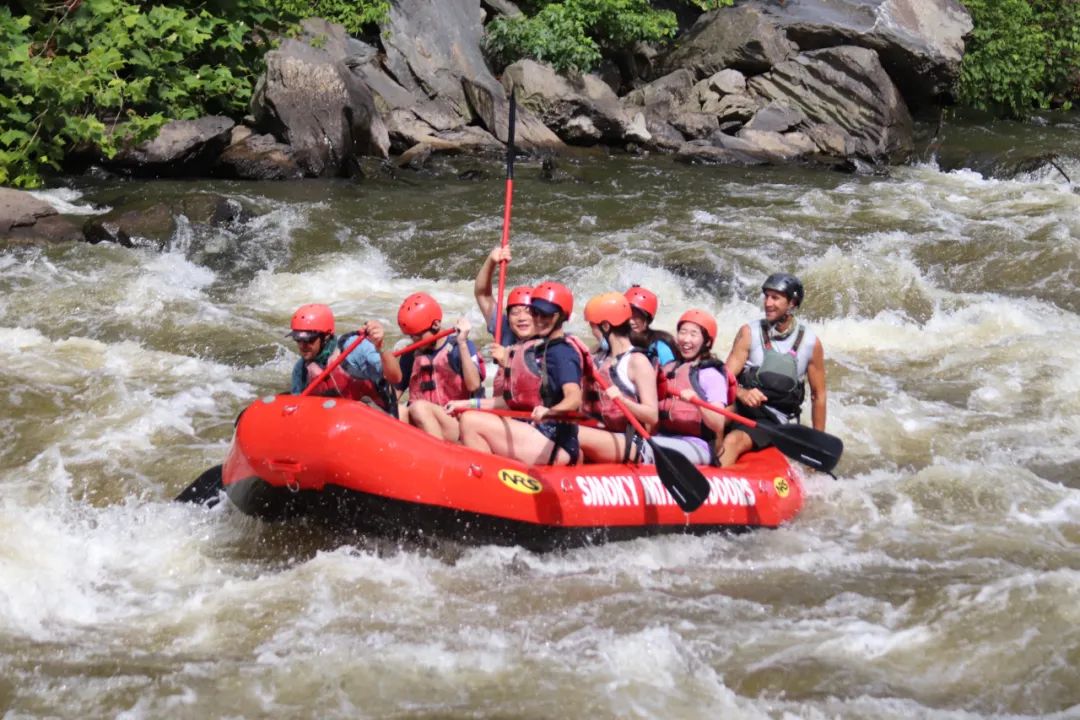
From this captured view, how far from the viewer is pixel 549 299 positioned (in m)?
5.41

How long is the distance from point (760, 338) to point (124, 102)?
Result: 9.15m

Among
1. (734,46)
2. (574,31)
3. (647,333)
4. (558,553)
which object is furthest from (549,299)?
(734,46)

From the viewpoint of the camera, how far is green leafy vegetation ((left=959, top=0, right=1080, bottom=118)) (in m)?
18.9

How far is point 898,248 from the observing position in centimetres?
1112

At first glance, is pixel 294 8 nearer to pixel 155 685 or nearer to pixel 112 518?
pixel 112 518

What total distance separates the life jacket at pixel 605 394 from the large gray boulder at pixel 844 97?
11544 millimetres

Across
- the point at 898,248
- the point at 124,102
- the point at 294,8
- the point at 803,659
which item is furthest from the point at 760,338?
the point at 294,8

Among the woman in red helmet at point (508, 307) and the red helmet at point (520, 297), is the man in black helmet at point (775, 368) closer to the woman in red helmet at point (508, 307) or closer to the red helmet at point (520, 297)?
the woman in red helmet at point (508, 307)

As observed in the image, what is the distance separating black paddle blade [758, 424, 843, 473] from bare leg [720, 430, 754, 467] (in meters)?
0.56

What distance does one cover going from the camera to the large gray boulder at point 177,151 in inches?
516

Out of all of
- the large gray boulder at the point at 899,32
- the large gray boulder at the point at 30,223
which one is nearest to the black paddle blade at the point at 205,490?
the large gray boulder at the point at 30,223

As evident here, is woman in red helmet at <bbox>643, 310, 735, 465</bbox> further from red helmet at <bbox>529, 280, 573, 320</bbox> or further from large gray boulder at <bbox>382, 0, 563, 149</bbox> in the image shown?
large gray boulder at <bbox>382, 0, 563, 149</bbox>

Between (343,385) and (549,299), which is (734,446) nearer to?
(549,299)

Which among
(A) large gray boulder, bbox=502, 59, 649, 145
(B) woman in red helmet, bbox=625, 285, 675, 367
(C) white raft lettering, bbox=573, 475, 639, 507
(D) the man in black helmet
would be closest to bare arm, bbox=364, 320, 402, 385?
(C) white raft lettering, bbox=573, 475, 639, 507
